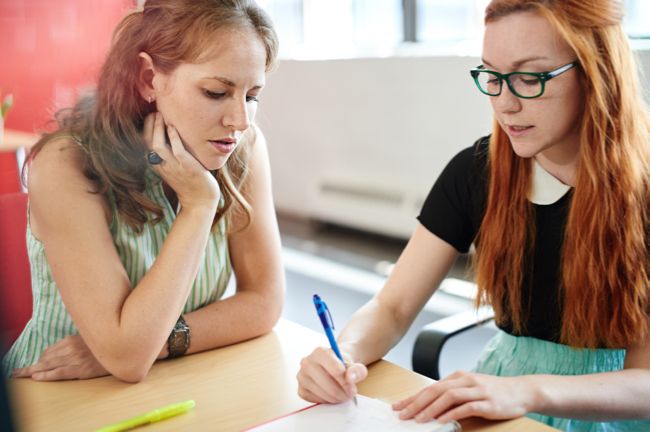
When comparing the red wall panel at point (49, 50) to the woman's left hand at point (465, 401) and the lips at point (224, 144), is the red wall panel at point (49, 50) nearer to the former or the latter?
the lips at point (224, 144)

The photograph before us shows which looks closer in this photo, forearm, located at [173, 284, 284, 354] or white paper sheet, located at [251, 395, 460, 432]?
white paper sheet, located at [251, 395, 460, 432]

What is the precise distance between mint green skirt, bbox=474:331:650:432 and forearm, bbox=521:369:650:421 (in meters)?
0.16

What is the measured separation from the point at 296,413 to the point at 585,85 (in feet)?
2.08

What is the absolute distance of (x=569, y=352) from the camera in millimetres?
1284

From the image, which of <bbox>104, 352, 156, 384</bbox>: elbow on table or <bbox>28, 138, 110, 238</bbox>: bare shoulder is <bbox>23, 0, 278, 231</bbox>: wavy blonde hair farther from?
<bbox>104, 352, 156, 384</bbox>: elbow on table

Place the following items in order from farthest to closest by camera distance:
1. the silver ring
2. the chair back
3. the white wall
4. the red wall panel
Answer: the white wall → the silver ring → the red wall panel → the chair back

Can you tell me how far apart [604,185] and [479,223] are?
0.29 meters

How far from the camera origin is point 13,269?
501 millimetres

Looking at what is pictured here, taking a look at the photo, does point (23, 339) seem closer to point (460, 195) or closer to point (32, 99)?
point (32, 99)

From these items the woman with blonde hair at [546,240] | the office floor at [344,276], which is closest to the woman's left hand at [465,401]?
the woman with blonde hair at [546,240]

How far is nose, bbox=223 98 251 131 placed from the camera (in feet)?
2.71

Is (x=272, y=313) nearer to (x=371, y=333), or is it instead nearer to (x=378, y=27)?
(x=371, y=333)

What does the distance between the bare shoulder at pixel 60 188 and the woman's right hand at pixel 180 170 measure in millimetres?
82

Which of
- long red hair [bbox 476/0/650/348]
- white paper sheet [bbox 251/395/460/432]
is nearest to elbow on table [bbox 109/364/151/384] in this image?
white paper sheet [bbox 251/395/460/432]
